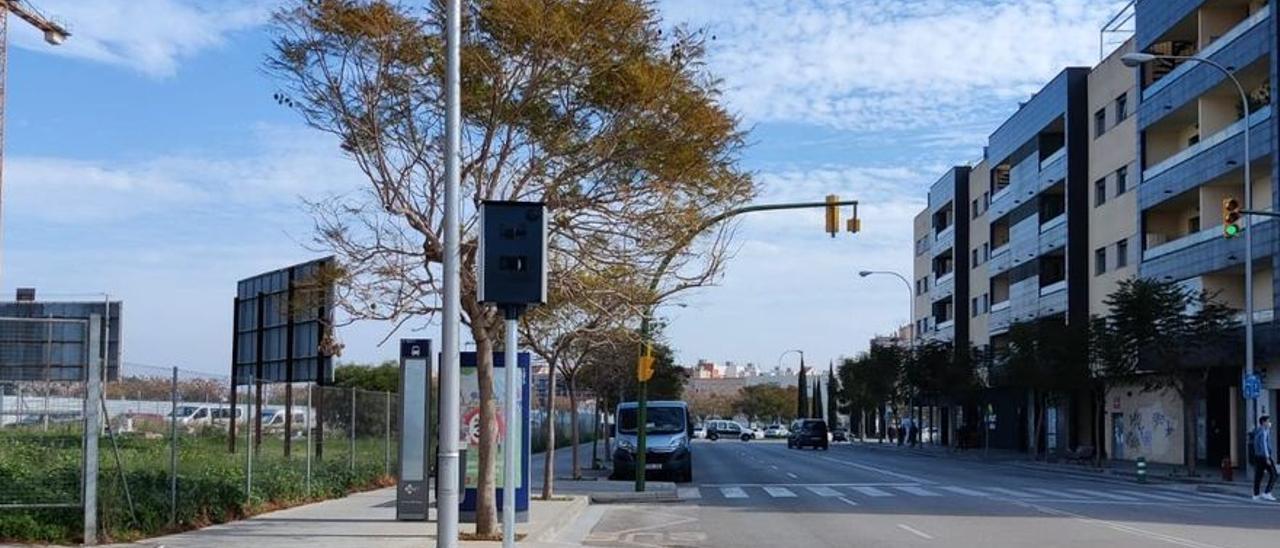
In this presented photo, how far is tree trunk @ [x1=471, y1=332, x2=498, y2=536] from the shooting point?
18109mm

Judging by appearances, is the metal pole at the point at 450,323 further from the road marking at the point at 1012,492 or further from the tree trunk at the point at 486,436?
the road marking at the point at 1012,492

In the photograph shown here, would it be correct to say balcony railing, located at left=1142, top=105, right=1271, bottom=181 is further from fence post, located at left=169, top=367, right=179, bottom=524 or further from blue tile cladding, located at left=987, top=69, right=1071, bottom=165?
fence post, located at left=169, top=367, right=179, bottom=524

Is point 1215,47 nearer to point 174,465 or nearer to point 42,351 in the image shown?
point 42,351

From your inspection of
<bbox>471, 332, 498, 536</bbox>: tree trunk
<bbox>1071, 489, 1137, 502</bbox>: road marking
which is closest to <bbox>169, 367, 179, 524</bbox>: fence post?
<bbox>471, 332, 498, 536</bbox>: tree trunk

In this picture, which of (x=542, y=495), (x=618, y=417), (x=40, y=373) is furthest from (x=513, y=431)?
(x=618, y=417)

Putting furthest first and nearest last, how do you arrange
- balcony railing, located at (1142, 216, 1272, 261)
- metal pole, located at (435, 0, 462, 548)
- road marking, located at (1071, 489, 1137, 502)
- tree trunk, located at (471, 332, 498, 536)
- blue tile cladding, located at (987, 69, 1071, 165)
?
blue tile cladding, located at (987, 69, 1071, 165), balcony railing, located at (1142, 216, 1272, 261), road marking, located at (1071, 489, 1137, 502), tree trunk, located at (471, 332, 498, 536), metal pole, located at (435, 0, 462, 548)

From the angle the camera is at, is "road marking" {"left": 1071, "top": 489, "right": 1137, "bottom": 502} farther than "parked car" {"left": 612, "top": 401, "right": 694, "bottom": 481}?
No

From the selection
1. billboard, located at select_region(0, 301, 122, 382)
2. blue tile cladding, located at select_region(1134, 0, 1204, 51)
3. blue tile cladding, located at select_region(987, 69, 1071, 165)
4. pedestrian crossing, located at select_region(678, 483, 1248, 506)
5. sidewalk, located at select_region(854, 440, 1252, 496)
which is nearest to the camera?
billboard, located at select_region(0, 301, 122, 382)

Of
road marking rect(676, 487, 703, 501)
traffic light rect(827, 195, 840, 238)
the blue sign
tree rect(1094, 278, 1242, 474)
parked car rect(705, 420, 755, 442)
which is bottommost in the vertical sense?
parked car rect(705, 420, 755, 442)

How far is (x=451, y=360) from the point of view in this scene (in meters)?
14.4

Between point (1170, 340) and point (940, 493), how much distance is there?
1590 cm

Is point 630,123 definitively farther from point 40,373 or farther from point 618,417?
point 618,417

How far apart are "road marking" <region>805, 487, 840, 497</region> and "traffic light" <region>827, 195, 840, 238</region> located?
5.86 metres

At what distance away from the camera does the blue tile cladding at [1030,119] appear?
6712cm
